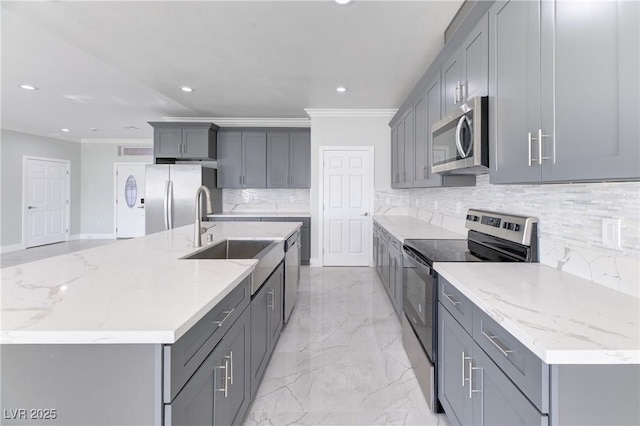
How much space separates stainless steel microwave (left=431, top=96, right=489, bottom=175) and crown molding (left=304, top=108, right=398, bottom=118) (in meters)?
2.94

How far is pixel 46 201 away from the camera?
7.53 metres

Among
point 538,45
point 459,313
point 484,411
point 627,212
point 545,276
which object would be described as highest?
point 538,45

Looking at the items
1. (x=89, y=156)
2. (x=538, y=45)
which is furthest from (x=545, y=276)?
(x=89, y=156)

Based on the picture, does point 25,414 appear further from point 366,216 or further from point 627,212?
point 366,216

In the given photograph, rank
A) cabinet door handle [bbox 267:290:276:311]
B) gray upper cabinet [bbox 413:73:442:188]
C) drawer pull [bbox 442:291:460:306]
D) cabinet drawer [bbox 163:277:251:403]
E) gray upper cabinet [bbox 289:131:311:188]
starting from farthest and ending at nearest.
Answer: gray upper cabinet [bbox 289:131:311:188], gray upper cabinet [bbox 413:73:442:188], cabinet door handle [bbox 267:290:276:311], drawer pull [bbox 442:291:460:306], cabinet drawer [bbox 163:277:251:403]

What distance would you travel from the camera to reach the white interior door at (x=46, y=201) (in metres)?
7.15

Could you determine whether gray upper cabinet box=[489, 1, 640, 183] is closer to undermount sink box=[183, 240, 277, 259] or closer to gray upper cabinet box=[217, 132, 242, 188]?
undermount sink box=[183, 240, 277, 259]

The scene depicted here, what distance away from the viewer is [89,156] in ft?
27.3

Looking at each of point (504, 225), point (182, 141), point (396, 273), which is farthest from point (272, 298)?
point (182, 141)

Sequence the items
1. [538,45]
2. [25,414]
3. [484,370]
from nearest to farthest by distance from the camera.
Result: [25,414] → [484,370] → [538,45]

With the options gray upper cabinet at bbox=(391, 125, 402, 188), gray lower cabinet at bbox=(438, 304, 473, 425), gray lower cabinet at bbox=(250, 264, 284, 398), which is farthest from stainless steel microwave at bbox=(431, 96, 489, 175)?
gray upper cabinet at bbox=(391, 125, 402, 188)

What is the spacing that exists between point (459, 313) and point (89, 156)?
9.66 metres

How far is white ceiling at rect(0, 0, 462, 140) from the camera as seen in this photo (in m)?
2.47

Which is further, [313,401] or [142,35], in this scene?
[142,35]
